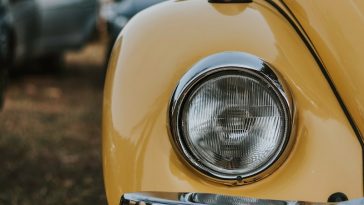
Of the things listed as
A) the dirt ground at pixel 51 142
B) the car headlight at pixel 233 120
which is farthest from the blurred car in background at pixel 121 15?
the car headlight at pixel 233 120

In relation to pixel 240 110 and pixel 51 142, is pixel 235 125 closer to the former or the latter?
pixel 240 110

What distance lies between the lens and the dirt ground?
4.00m

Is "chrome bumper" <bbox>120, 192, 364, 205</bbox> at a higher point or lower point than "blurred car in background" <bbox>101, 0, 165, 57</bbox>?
higher

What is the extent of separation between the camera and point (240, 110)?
1.90 m

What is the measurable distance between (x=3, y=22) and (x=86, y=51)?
18.1 ft

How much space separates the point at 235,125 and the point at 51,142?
11.6 ft

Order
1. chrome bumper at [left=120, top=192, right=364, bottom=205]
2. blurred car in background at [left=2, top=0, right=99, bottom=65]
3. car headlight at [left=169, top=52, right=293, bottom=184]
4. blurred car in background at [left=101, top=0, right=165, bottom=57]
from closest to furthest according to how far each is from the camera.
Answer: chrome bumper at [left=120, top=192, right=364, bottom=205]
car headlight at [left=169, top=52, right=293, bottom=184]
blurred car in background at [left=101, top=0, right=165, bottom=57]
blurred car in background at [left=2, top=0, right=99, bottom=65]

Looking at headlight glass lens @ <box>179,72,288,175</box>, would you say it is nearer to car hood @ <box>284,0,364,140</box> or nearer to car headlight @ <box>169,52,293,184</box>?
car headlight @ <box>169,52,293,184</box>

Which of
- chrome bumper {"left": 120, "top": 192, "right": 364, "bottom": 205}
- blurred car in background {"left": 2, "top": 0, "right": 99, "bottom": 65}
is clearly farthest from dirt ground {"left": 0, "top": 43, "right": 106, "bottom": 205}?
chrome bumper {"left": 120, "top": 192, "right": 364, "bottom": 205}

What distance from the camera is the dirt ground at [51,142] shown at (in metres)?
4.00

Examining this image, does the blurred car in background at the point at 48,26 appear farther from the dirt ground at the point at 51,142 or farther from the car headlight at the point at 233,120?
the car headlight at the point at 233,120

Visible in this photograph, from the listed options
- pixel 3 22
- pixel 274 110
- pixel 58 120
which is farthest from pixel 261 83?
pixel 3 22

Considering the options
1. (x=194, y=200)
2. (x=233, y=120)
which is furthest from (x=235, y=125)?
(x=194, y=200)

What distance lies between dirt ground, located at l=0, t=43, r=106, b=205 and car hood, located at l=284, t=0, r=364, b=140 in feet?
6.35
